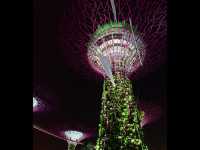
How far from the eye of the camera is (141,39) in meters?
2.67

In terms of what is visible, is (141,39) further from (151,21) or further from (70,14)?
(70,14)

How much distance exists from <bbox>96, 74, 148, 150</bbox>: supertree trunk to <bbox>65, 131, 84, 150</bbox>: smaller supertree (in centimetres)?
13

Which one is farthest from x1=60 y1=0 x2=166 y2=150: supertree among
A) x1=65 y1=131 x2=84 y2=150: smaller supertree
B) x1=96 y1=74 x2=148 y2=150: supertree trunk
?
x1=65 y1=131 x2=84 y2=150: smaller supertree

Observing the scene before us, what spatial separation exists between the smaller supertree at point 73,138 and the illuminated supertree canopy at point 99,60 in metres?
0.05

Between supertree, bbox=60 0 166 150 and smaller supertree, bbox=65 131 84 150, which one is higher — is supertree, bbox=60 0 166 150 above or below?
above

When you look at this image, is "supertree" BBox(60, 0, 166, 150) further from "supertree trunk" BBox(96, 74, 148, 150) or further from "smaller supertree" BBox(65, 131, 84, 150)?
"smaller supertree" BBox(65, 131, 84, 150)

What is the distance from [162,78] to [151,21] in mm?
406

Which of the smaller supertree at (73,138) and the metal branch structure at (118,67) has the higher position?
the metal branch structure at (118,67)

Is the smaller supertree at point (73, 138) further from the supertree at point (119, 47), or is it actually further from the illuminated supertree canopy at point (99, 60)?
the supertree at point (119, 47)

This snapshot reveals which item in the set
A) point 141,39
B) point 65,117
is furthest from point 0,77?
point 141,39

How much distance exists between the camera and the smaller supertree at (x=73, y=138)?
103 inches

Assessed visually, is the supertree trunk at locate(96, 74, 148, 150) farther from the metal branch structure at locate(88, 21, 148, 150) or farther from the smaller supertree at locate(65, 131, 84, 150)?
the smaller supertree at locate(65, 131, 84, 150)

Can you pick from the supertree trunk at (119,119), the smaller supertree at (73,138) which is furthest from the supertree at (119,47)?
the smaller supertree at (73,138)

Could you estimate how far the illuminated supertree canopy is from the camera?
2656 mm
